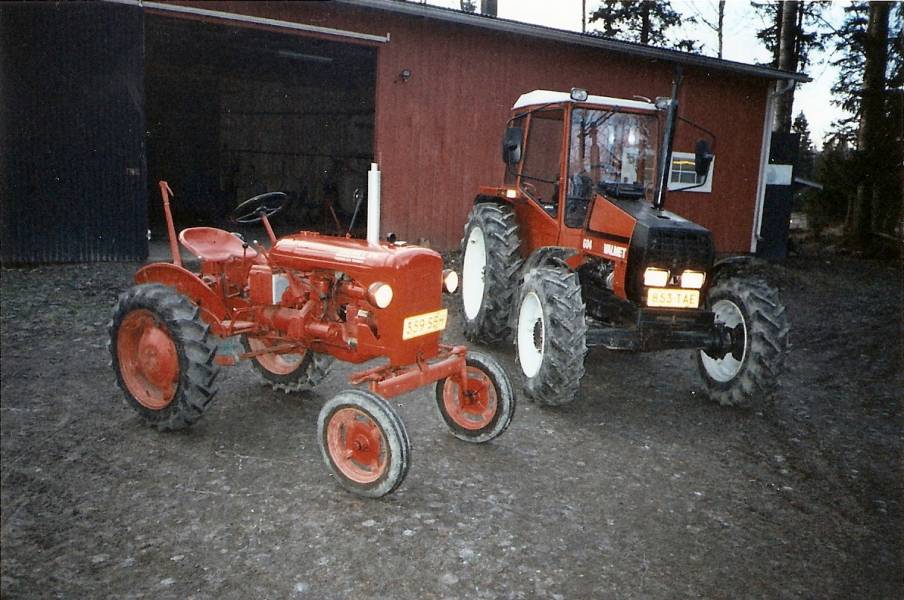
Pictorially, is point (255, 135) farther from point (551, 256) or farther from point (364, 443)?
point (364, 443)

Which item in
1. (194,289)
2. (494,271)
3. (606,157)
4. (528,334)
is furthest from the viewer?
(494,271)

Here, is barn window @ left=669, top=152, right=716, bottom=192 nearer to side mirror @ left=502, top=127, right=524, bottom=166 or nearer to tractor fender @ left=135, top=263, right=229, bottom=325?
side mirror @ left=502, top=127, right=524, bottom=166

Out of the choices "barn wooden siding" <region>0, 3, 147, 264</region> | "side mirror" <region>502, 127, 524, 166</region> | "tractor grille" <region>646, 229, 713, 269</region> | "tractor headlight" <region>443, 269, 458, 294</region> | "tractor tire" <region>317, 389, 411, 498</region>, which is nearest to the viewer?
"tractor tire" <region>317, 389, 411, 498</region>

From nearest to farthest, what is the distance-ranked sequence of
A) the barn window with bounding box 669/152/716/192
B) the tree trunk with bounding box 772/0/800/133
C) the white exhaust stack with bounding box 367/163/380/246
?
the white exhaust stack with bounding box 367/163/380/246, the barn window with bounding box 669/152/716/192, the tree trunk with bounding box 772/0/800/133

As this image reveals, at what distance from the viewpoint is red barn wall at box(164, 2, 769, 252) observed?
10.2 metres

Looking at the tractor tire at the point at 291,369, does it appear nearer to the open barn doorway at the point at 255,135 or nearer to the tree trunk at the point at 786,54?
the open barn doorway at the point at 255,135

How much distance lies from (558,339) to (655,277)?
0.83 metres

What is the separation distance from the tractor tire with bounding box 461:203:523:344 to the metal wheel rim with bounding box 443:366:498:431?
180 centimetres

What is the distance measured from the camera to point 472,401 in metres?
4.02

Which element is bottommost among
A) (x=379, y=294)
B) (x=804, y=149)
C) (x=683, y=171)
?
(x=379, y=294)

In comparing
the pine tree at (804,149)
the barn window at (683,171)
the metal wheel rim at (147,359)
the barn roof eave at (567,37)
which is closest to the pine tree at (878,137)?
the barn roof eave at (567,37)

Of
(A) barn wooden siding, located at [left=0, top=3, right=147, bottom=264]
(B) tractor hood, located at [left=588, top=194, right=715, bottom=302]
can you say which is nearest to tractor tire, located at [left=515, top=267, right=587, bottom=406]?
(B) tractor hood, located at [left=588, top=194, right=715, bottom=302]

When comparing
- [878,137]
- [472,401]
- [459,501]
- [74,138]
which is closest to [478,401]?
[472,401]

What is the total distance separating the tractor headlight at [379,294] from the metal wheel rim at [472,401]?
734mm
